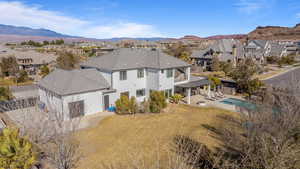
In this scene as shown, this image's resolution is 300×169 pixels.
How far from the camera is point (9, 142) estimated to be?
834 cm

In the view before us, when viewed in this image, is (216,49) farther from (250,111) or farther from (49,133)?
(49,133)

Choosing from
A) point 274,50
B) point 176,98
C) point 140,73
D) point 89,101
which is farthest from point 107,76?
point 274,50

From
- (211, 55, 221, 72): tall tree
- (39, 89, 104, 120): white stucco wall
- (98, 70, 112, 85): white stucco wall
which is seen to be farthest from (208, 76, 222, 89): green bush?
(39, 89, 104, 120): white stucco wall

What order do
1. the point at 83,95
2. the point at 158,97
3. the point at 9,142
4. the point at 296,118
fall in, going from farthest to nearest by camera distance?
the point at 158,97 < the point at 83,95 < the point at 296,118 < the point at 9,142

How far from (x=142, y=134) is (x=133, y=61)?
12.3 meters

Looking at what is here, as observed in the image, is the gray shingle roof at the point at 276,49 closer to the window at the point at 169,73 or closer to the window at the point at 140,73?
the window at the point at 169,73

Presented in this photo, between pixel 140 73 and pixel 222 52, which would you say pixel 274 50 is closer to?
pixel 222 52

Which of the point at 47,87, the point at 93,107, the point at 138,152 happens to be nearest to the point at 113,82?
the point at 93,107

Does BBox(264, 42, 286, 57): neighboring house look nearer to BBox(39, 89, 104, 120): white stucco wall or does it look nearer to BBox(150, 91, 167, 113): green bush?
BBox(150, 91, 167, 113): green bush

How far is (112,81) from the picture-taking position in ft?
75.7

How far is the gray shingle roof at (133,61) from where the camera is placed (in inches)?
953

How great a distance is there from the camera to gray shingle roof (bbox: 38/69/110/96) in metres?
19.8

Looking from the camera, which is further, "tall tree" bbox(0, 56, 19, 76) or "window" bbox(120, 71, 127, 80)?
"tall tree" bbox(0, 56, 19, 76)

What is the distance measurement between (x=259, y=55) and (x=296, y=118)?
59629 mm
